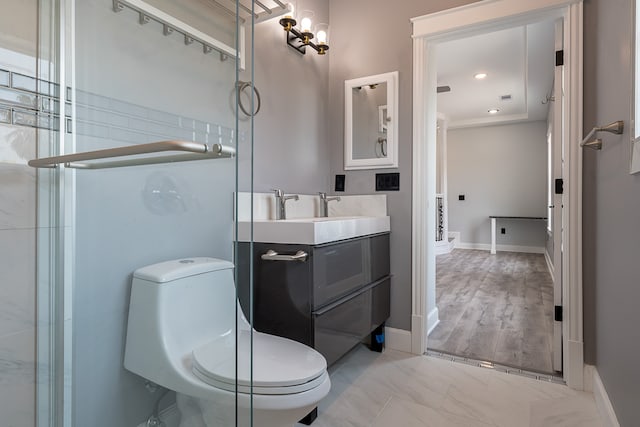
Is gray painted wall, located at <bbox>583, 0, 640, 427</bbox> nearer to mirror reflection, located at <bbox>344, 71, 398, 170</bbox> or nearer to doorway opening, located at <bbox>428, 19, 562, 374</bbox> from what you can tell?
doorway opening, located at <bbox>428, 19, 562, 374</bbox>

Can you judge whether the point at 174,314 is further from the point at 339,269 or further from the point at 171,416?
the point at 339,269

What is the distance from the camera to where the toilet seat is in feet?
3.22

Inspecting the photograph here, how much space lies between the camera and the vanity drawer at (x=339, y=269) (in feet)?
5.01

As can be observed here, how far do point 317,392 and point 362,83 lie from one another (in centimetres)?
200

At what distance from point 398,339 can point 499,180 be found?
5.40 meters

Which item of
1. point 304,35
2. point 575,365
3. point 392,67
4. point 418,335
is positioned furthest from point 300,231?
point 575,365

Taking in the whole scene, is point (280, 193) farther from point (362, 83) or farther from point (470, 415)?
point (470, 415)

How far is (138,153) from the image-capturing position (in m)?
0.94

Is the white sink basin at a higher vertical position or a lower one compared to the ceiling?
lower

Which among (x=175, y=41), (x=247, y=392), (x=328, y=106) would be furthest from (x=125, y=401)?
(x=328, y=106)

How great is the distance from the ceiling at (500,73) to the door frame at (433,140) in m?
0.36

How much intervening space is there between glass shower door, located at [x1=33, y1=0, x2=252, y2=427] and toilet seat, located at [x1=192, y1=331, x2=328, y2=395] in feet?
0.28

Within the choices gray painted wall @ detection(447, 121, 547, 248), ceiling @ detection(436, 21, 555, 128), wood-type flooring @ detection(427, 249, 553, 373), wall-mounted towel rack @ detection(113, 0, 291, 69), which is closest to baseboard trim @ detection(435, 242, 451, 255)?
wood-type flooring @ detection(427, 249, 553, 373)

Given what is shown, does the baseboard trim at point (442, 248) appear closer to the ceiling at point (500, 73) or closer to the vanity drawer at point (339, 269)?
the ceiling at point (500, 73)
